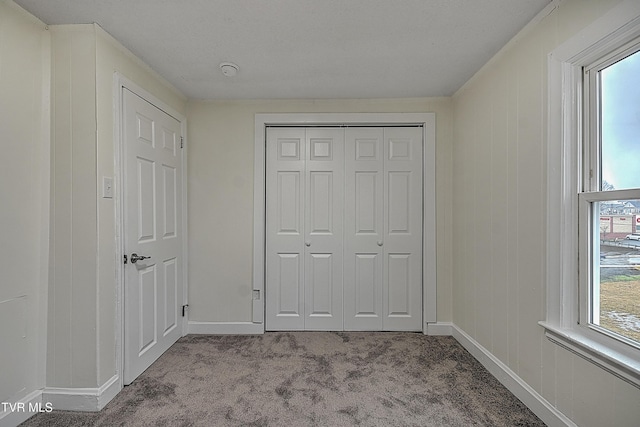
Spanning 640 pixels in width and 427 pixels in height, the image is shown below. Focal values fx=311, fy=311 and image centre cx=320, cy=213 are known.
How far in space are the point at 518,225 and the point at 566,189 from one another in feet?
1.28

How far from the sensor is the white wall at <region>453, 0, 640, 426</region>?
56.9 inches

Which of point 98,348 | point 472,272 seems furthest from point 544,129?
point 98,348

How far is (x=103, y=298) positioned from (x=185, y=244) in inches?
41.5

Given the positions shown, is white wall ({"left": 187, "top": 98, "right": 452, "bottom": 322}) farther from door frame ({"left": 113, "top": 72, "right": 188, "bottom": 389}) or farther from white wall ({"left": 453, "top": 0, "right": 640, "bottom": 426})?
white wall ({"left": 453, "top": 0, "right": 640, "bottom": 426})

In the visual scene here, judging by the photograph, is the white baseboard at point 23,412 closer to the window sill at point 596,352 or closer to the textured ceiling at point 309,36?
the textured ceiling at point 309,36

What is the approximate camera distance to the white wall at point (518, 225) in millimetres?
1446

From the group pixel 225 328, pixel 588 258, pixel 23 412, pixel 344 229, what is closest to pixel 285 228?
pixel 344 229

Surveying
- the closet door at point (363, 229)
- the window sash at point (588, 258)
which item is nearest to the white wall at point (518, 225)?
the window sash at point (588, 258)

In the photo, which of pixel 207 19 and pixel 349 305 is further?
pixel 349 305

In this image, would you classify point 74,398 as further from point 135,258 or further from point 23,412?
point 135,258

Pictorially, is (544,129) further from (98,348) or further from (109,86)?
(98,348)

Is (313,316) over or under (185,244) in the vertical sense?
under

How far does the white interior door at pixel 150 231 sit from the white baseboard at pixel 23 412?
1.42 feet

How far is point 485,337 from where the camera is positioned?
7.54ft
